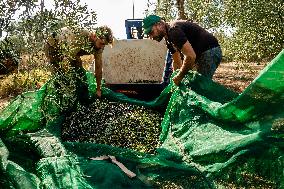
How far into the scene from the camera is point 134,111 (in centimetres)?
685

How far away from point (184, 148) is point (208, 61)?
1.83 meters

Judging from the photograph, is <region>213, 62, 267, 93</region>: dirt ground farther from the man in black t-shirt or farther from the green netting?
the green netting

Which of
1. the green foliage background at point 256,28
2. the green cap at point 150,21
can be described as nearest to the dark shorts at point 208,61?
the green cap at point 150,21

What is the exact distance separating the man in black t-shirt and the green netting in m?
0.42

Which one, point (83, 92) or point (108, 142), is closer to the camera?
point (108, 142)

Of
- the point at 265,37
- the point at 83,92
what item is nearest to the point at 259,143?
the point at 83,92

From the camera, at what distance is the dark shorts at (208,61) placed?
19.9 ft

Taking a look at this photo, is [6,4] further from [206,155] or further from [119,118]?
[119,118]

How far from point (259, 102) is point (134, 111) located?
127 inches

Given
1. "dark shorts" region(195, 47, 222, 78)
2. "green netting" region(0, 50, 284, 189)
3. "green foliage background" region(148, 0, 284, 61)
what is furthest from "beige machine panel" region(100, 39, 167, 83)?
"green netting" region(0, 50, 284, 189)

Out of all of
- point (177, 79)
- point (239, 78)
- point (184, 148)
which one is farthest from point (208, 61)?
point (239, 78)

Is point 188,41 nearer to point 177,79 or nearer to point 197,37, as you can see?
point 197,37

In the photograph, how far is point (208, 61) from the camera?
607 centimetres

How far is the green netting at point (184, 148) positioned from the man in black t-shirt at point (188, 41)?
421mm
